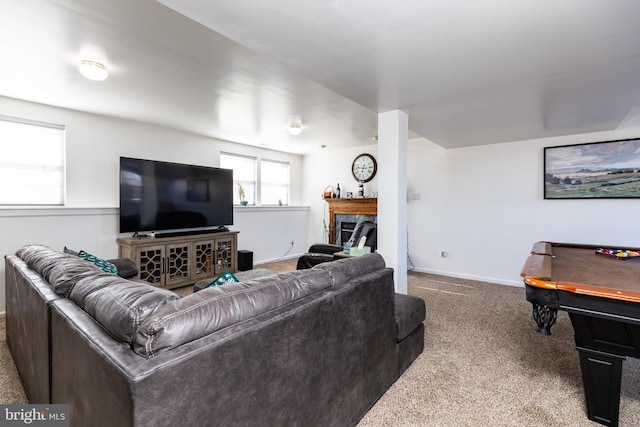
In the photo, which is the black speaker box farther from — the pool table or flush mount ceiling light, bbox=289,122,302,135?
the pool table

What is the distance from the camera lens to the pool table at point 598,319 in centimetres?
150

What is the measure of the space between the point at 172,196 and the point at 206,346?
3.81 m

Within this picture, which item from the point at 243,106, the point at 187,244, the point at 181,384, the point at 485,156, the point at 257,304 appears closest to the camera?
the point at 181,384

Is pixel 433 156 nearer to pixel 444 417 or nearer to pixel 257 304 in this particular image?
pixel 444 417

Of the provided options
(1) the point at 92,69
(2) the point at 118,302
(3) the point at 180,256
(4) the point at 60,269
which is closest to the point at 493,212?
(3) the point at 180,256

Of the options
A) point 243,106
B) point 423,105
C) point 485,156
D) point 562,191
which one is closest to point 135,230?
point 243,106

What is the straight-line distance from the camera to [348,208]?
5875mm

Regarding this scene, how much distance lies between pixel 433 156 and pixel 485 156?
2.58ft

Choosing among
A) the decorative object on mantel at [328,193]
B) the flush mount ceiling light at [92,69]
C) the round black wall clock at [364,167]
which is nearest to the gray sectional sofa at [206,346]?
the flush mount ceiling light at [92,69]

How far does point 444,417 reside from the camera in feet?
5.64

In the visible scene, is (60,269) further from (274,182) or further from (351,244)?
(274,182)

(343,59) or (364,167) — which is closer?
(343,59)

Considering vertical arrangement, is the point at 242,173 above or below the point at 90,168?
above

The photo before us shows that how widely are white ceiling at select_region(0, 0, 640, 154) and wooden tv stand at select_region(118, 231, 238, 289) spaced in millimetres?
1697
